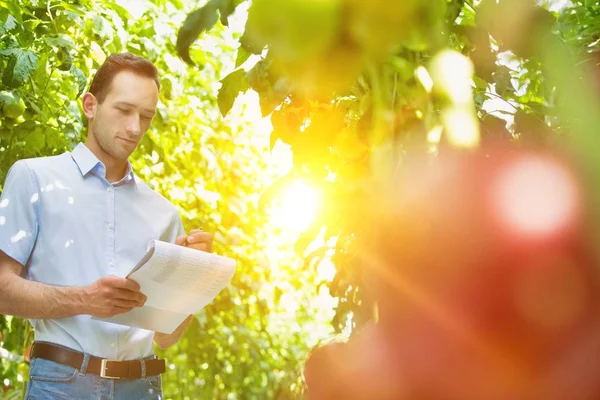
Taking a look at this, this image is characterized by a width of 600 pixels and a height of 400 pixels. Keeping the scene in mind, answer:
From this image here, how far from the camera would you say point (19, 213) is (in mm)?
2020

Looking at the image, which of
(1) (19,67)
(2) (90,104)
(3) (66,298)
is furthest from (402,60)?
(1) (19,67)

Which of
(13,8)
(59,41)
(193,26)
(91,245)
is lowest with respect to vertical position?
(91,245)

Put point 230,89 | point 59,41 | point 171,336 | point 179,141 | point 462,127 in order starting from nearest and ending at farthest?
point 462,127 < point 230,89 < point 171,336 < point 59,41 < point 179,141

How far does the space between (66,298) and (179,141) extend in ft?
11.3

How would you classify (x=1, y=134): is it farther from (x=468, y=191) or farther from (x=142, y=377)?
(x=468, y=191)

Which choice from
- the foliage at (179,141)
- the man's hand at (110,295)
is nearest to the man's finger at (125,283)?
the man's hand at (110,295)

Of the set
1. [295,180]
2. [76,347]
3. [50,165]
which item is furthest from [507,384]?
[50,165]

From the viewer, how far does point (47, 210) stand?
6.84 ft

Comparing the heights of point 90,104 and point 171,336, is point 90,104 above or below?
above

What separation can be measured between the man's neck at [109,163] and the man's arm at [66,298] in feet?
1.46

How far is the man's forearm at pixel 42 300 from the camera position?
6.16 feet

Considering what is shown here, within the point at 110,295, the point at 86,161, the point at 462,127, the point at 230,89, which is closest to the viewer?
the point at 462,127

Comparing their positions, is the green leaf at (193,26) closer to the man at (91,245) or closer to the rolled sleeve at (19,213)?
the man at (91,245)

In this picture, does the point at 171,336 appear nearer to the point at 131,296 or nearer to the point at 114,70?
the point at 131,296
